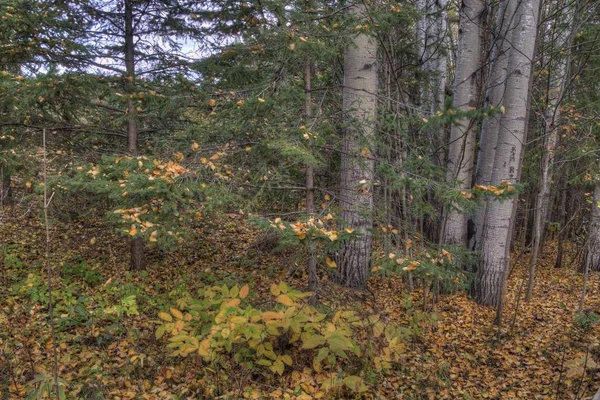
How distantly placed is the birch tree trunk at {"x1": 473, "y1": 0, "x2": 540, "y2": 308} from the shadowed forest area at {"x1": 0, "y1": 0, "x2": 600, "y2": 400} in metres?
0.03

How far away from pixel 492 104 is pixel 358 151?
3.25 meters

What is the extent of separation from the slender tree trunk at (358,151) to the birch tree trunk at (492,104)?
2042 mm

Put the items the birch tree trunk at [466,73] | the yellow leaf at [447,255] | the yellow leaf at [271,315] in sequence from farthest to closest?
the birch tree trunk at [466,73]
the yellow leaf at [447,255]
the yellow leaf at [271,315]

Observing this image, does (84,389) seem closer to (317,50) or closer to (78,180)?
(78,180)

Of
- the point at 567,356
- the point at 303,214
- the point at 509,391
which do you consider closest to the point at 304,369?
the point at 303,214

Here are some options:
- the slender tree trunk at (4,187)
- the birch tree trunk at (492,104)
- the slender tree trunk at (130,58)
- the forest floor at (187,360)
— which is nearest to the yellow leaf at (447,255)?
the forest floor at (187,360)

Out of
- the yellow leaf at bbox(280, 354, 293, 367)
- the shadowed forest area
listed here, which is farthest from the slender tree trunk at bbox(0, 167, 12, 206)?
the yellow leaf at bbox(280, 354, 293, 367)

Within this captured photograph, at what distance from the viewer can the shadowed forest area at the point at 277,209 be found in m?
4.00

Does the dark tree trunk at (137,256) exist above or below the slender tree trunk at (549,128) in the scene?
below

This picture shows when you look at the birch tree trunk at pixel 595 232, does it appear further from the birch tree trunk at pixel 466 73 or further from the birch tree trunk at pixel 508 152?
the birch tree trunk at pixel 466 73

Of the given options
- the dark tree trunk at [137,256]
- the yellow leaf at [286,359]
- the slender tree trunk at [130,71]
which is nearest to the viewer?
the yellow leaf at [286,359]

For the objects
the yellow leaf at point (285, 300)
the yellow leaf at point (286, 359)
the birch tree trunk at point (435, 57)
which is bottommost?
the yellow leaf at point (286, 359)

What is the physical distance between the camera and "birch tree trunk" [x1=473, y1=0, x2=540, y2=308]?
18.1ft

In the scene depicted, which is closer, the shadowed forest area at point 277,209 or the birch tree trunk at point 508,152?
the shadowed forest area at point 277,209
